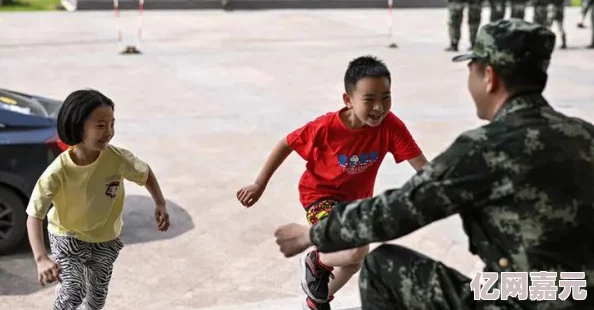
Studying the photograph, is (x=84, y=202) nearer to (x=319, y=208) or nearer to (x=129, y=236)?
(x=319, y=208)

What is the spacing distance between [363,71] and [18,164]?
2.98 meters

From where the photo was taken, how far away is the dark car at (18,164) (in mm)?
5668

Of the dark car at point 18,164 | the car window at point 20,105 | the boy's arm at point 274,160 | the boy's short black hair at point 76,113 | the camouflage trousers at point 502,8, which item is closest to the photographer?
the boy's short black hair at point 76,113

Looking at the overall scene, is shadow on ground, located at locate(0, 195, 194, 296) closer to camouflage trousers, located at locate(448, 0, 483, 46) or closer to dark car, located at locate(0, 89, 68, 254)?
dark car, located at locate(0, 89, 68, 254)

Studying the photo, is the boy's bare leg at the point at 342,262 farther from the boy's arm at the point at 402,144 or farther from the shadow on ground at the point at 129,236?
the shadow on ground at the point at 129,236

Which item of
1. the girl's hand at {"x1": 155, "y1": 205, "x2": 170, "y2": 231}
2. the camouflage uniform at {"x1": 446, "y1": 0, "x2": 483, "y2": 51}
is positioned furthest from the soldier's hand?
the camouflage uniform at {"x1": 446, "y1": 0, "x2": 483, "y2": 51}

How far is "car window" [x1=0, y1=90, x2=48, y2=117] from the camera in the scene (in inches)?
235

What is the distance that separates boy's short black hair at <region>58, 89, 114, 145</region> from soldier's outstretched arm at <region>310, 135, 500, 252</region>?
143cm

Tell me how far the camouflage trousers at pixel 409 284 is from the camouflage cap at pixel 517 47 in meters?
0.74

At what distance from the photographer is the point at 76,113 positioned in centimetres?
359

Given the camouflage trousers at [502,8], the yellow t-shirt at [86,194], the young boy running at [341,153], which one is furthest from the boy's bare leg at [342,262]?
the camouflage trousers at [502,8]

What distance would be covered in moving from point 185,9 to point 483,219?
72.0ft

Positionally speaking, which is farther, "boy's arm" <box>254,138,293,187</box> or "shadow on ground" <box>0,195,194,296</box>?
"shadow on ground" <box>0,195,194,296</box>

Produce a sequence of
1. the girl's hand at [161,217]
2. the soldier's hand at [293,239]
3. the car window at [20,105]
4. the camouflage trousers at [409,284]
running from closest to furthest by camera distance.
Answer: the camouflage trousers at [409,284] < the soldier's hand at [293,239] < the girl's hand at [161,217] < the car window at [20,105]
